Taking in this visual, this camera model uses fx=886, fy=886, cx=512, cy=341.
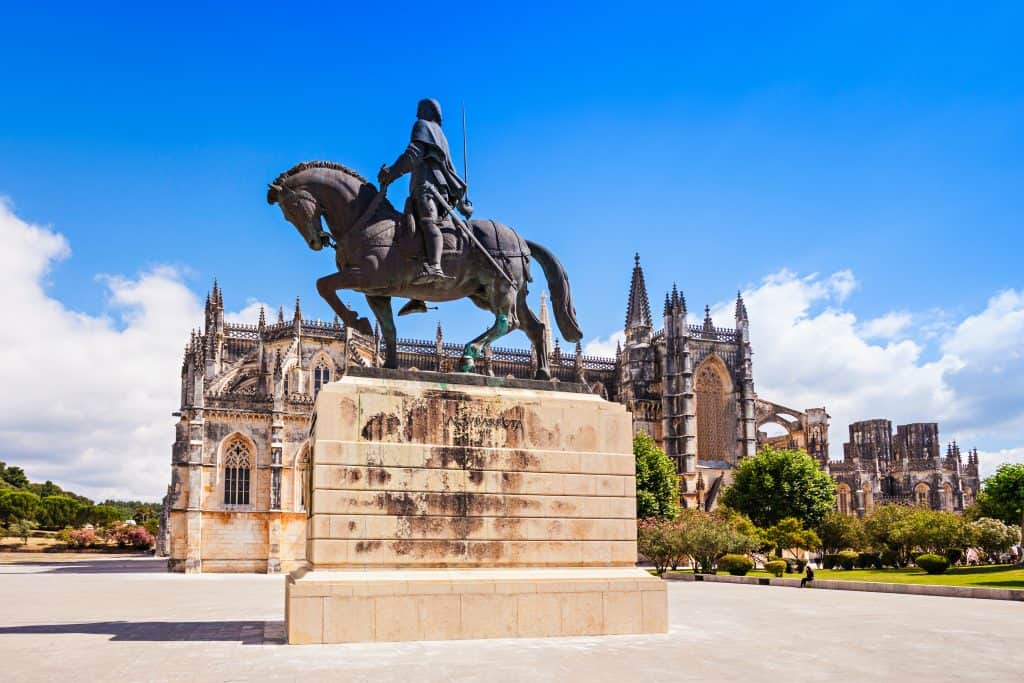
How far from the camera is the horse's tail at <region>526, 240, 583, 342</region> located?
1475cm

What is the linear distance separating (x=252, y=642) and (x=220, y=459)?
39.0m

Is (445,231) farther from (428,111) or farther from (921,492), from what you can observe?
(921,492)

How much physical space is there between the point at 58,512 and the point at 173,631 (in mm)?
84320

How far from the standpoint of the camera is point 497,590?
11914 millimetres

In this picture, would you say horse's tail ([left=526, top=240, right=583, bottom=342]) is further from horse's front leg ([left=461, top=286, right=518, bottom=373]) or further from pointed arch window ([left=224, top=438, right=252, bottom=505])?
pointed arch window ([left=224, top=438, right=252, bottom=505])

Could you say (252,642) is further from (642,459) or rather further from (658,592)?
(642,459)

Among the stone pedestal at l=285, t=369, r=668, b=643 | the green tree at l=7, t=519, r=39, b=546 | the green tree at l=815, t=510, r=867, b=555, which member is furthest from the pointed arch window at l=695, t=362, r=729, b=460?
the stone pedestal at l=285, t=369, r=668, b=643

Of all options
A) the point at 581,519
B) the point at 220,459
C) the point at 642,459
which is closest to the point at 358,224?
the point at 581,519

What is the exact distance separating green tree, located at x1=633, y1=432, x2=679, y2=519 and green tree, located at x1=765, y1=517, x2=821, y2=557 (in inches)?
297

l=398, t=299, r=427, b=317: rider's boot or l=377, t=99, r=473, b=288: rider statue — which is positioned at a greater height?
l=377, t=99, r=473, b=288: rider statue

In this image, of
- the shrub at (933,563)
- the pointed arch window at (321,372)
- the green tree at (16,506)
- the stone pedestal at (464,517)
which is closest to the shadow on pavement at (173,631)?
the stone pedestal at (464,517)

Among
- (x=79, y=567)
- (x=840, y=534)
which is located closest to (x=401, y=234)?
(x=840, y=534)

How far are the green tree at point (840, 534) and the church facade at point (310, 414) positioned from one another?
64.1ft

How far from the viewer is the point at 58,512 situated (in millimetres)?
86312
